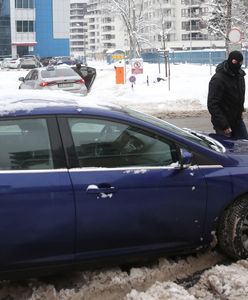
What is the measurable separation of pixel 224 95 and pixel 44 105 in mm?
3181

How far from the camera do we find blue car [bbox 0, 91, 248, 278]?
3.97 metres

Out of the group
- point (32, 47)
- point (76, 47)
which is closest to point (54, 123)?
point (32, 47)

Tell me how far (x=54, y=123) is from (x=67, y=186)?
49cm

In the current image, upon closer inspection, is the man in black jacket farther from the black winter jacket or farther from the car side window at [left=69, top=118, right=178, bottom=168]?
the car side window at [left=69, top=118, right=178, bottom=168]

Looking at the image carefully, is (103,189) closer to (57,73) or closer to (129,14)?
(57,73)

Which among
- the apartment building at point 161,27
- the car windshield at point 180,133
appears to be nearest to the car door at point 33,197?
the car windshield at point 180,133

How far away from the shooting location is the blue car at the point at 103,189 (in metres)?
3.97

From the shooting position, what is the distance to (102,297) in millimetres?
4152

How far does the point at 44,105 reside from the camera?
169 inches

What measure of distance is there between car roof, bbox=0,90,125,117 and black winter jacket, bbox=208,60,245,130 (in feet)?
7.77

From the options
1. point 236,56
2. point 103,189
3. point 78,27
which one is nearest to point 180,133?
point 103,189

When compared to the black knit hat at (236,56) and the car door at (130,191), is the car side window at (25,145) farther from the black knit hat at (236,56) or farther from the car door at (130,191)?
the black knit hat at (236,56)

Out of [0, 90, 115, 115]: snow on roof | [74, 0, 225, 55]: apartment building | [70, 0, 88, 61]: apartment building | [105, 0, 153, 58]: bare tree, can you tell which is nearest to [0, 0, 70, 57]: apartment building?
[74, 0, 225, 55]: apartment building

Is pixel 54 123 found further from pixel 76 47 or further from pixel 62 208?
pixel 76 47
